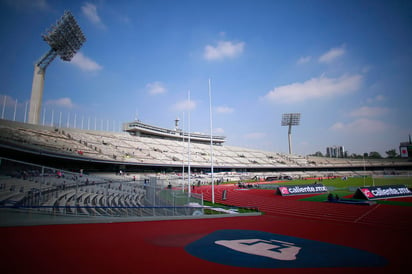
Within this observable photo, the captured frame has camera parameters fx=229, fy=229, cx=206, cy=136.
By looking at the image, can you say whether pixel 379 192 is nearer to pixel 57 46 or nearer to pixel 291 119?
pixel 57 46

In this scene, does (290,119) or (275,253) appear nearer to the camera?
(275,253)

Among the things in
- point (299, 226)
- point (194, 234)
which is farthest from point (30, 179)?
point (299, 226)

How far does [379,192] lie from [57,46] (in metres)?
45.5

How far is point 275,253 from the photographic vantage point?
5875mm

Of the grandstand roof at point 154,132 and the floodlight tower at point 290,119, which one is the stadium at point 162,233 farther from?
the floodlight tower at point 290,119

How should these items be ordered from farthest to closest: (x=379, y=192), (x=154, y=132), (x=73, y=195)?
(x=154, y=132) → (x=379, y=192) → (x=73, y=195)

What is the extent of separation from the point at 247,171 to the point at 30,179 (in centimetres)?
5987

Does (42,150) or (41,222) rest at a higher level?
(42,150)

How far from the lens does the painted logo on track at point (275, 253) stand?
5207mm

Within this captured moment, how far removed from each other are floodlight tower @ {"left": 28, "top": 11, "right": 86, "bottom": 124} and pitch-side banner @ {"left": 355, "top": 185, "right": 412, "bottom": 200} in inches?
1704

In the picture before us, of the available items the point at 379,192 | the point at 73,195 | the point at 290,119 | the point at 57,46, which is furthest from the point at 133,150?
the point at 290,119

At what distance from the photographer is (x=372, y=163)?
242 feet

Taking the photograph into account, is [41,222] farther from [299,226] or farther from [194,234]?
[299,226]

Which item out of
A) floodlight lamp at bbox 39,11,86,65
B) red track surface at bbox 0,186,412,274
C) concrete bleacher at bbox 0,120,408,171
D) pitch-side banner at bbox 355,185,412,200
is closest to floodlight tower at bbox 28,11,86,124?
floodlight lamp at bbox 39,11,86,65
